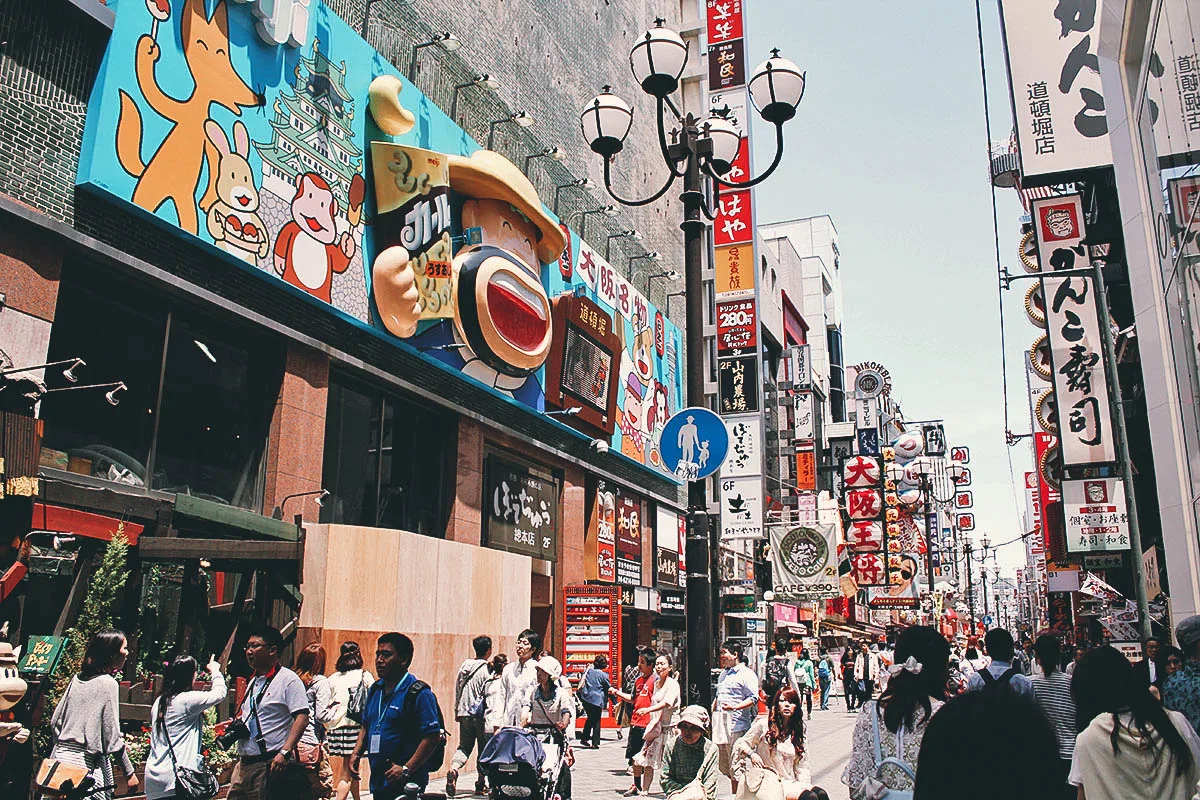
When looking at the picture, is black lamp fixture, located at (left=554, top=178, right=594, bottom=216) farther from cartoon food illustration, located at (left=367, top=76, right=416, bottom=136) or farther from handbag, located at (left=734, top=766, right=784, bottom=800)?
handbag, located at (left=734, top=766, right=784, bottom=800)

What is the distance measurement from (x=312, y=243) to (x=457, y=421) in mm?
5538

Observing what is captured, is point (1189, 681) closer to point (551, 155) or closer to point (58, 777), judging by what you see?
point (58, 777)

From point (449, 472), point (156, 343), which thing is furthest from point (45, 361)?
point (449, 472)

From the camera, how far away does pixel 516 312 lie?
2061 cm

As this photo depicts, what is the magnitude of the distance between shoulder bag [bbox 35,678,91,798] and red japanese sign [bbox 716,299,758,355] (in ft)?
81.5

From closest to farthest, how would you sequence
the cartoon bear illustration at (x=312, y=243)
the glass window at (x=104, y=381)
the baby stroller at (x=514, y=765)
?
the baby stroller at (x=514, y=765), the glass window at (x=104, y=381), the cartoon bear illustration at (x=312, y=243)

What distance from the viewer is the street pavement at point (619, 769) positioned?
12.7 meters

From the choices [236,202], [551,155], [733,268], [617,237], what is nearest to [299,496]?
[236,202]

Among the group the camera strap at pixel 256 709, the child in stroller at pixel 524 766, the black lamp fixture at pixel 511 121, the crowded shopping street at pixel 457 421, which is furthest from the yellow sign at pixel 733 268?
the camera strap at pixel 256 709

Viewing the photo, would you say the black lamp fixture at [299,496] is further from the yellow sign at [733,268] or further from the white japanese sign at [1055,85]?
the white japanese sign at [1055,85]

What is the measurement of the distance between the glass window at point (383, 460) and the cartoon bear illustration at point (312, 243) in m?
2.10

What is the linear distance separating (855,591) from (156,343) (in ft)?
185

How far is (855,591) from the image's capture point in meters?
63.1

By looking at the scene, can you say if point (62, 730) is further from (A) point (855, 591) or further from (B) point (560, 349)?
(A) point (855, 591)
